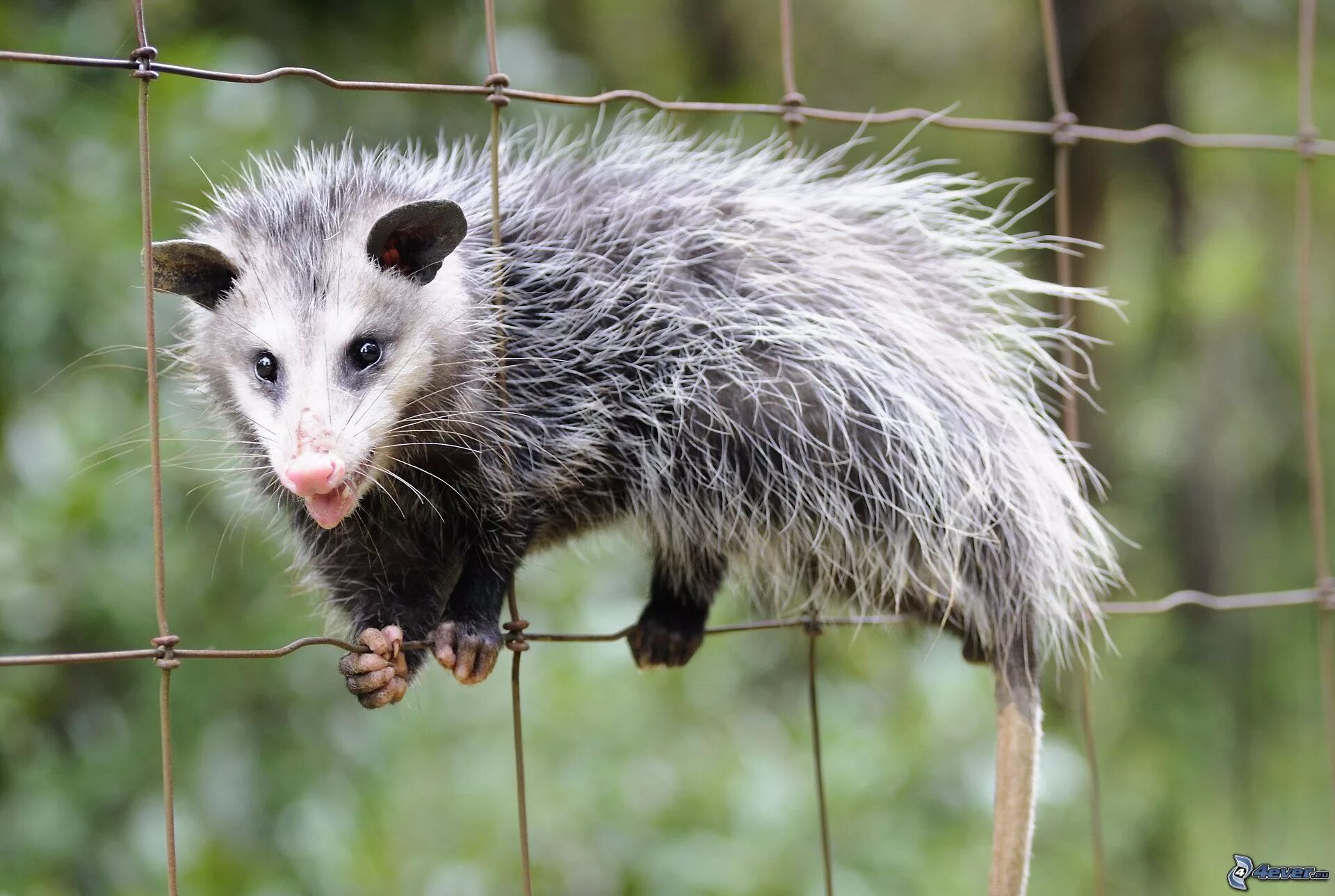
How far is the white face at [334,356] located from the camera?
68.1 inches

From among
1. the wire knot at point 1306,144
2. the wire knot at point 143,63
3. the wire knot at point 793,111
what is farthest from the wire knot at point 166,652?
the wire knot at point 1306,144

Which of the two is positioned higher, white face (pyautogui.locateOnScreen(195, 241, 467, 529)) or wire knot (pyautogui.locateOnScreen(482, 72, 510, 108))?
wire knot (pyautogui.locateOnScreen(482, 72, 510, 108))

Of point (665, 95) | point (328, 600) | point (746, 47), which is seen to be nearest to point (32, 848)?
point (328, 600)

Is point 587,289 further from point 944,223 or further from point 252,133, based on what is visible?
point 252,133

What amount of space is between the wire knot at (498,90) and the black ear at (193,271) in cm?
46

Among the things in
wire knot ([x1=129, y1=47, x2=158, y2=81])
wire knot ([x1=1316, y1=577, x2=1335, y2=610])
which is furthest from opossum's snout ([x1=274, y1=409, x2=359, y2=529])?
wire knot ([x1=1316, y1=577, x2=1335, y2=610])

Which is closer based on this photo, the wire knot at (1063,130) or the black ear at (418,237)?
the black ear at (418,237)

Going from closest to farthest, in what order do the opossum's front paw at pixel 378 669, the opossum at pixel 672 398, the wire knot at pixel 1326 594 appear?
the opossum's front paw at pixel 378 669, the opossum at pixel 672 398, the wire knot at pixel 1326 594

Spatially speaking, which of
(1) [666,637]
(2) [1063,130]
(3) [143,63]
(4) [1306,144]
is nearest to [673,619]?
(1) [666,637]

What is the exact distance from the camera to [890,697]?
4.03 meters

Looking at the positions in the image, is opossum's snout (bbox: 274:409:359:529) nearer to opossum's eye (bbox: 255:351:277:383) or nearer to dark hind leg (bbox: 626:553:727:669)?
opossum's eye (bbox: 255:351:277:383)

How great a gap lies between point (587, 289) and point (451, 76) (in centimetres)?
140

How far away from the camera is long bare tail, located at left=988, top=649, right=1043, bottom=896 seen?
6.95ft

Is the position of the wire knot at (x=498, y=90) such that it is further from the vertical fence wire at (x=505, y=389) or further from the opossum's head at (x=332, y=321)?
the opossum's head at (x=332, y=321)
